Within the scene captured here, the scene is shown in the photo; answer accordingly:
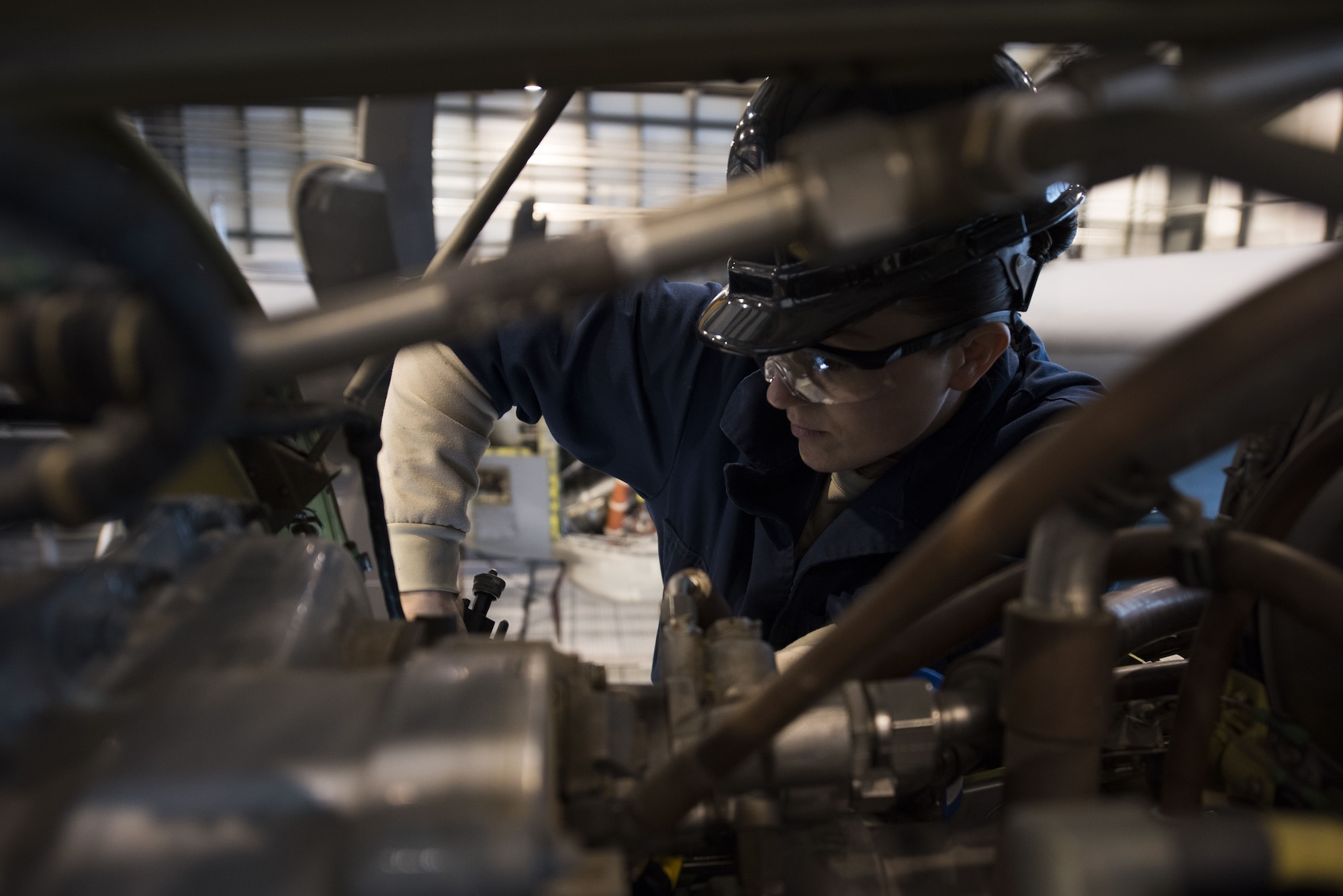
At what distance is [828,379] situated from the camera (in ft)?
3.71

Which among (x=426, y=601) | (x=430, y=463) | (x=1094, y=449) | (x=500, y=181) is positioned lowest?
(x=426, y=601)

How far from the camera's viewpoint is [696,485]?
4.97ft

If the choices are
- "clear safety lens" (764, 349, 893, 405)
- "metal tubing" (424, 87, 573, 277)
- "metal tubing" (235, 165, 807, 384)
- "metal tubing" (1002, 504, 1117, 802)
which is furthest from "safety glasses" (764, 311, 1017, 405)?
"metal tubing" (235, 165, 807, 384)

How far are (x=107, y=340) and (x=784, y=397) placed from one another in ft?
3.18

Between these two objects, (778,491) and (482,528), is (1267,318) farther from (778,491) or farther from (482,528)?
(482,528)

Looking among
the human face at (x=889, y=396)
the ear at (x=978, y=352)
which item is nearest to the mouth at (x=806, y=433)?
the human face at (x=889, y=396)

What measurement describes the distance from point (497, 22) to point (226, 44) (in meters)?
0.12

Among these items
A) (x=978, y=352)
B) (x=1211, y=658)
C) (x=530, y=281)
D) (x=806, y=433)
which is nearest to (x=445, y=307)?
(x=530, y=281)

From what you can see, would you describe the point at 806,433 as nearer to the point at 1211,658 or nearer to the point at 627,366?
the point at 627,366

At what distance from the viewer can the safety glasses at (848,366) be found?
1.07 m

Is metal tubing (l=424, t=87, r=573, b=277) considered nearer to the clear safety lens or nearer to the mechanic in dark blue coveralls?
the mechanic in dark blue coveralls

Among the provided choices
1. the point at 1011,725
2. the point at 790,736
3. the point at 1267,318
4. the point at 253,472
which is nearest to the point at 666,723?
→ the point at 790,736

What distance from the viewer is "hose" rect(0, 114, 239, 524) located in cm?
31

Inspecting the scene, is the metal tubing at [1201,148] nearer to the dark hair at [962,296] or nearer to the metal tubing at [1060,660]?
the metal tubing at [1060,660]
